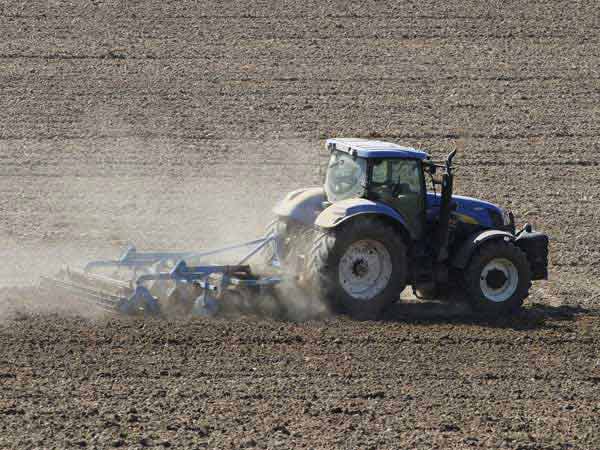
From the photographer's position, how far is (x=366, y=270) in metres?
11.9

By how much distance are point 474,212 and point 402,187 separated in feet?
3.48

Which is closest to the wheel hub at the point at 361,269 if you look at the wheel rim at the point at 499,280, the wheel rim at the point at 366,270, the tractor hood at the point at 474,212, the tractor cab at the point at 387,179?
the wheel rim at the point at 366,270

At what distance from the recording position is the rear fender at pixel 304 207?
1244 centimetres

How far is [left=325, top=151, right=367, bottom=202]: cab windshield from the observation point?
12.0 meters

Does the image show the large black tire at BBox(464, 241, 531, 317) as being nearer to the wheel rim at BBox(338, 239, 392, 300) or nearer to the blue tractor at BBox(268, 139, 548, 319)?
the blue tractor at BBox(268, 139, 548, 319)

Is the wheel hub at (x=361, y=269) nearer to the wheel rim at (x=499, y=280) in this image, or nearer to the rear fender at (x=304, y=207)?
the rear fender at (x=304, y=207)

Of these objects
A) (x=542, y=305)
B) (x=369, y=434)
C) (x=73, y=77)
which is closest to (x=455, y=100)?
(x=73, y=77)

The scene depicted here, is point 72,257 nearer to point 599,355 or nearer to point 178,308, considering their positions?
point 178,308

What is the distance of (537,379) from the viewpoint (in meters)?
10.3

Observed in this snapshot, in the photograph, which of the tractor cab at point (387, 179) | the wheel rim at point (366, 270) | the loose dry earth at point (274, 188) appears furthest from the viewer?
the tractor cab at point (387, 179)

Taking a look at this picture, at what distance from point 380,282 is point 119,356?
3.06 meters

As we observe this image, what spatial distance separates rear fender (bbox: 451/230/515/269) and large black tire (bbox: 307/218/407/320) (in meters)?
0.69

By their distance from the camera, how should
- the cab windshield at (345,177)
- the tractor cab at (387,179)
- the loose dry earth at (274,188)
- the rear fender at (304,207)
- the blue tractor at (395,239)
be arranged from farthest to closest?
the rear fender at (304,207), the cab windshield at (345,177), the tractor cab at (387,179), the blue tractor at (395,239), the loose dry earth at (274,188)

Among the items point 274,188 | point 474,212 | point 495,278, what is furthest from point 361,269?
point 274,188
